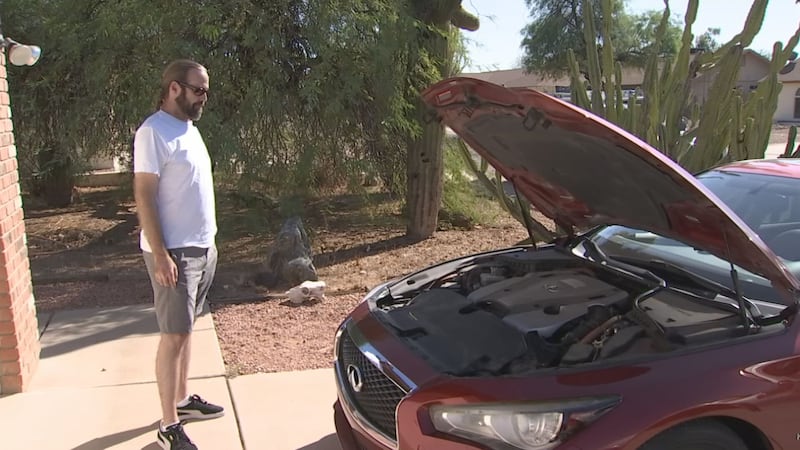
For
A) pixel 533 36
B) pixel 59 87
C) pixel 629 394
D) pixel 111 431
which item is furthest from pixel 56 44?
pixel 533 36

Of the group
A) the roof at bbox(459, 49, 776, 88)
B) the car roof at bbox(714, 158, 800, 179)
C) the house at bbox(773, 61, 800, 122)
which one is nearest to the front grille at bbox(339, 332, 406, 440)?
the car roof at bbox(714, 158, 800, 179)

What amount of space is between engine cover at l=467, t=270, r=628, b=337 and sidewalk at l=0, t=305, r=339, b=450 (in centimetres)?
122

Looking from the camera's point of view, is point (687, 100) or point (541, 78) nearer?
point (687, 100)

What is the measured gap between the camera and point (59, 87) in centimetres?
816

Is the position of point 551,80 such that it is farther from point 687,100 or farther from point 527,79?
point 687,100

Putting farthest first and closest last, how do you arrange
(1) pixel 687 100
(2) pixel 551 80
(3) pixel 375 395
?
(2) pixel 551 80, (1) pixel 687 100, (3) pixel 375 395

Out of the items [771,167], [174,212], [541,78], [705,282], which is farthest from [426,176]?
[541,78]

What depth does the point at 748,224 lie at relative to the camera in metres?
3.49

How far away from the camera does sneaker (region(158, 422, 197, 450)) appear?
3.47 m

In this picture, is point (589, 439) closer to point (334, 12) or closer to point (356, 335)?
point (356, 335)

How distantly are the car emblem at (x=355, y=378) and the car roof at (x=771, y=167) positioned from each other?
8.30 feet

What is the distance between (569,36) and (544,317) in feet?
97.0

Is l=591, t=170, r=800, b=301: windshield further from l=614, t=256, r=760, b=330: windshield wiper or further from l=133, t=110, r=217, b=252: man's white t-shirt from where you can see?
l=133, t=110, r=217, b=252: man's white t-shirt

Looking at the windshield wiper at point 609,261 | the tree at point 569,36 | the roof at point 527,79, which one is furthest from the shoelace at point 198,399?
the roof at point 527,79
